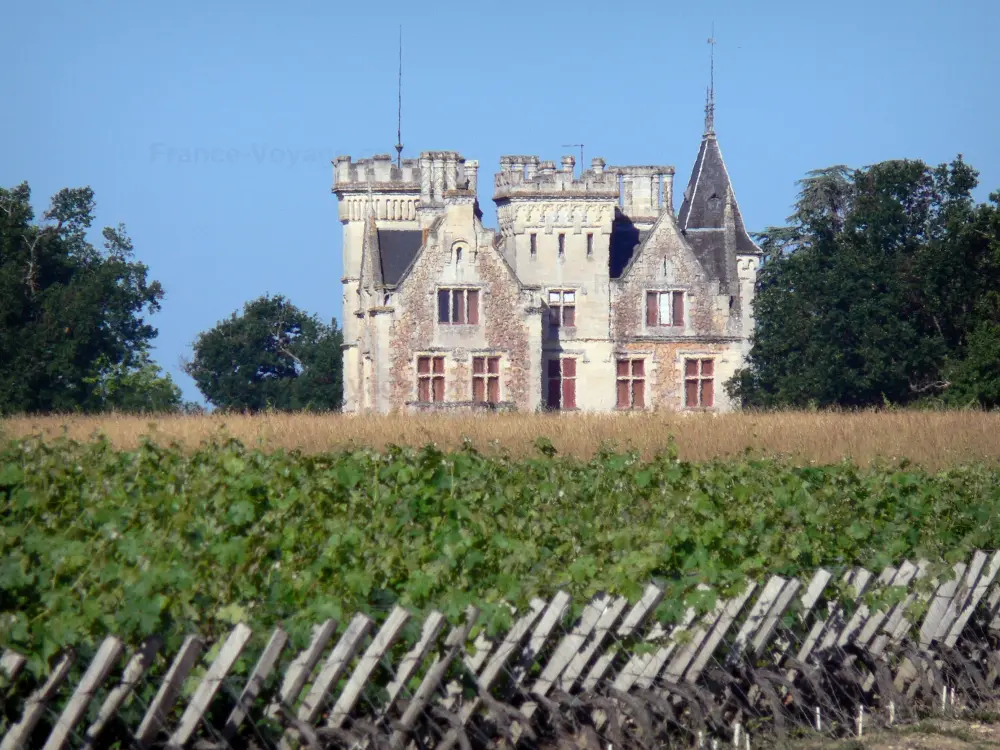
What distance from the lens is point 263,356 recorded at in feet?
265

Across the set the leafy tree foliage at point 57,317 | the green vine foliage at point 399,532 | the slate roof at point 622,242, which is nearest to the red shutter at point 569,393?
the slate roof at point 622,242

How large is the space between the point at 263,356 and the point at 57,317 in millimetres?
25176

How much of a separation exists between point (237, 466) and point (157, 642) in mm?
5085

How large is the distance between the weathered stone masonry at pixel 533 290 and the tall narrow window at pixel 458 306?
42 mm

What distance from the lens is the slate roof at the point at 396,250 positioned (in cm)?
4694

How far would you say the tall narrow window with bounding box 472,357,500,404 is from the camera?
147 feet

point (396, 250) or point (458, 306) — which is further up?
point (396, 250)

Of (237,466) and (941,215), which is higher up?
(941,215)

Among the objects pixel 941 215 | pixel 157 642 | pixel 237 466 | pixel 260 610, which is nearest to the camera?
pixel 157 642

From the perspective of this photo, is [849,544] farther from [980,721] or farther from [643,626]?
[643,626]

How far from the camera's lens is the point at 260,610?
27.8 ft

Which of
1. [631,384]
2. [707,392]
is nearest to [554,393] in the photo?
[631,384]

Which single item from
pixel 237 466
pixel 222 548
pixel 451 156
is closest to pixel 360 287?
pixel 451 156

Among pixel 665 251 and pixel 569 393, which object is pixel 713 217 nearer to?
pixel 665 251
